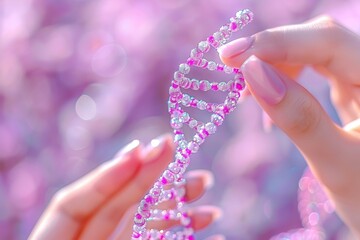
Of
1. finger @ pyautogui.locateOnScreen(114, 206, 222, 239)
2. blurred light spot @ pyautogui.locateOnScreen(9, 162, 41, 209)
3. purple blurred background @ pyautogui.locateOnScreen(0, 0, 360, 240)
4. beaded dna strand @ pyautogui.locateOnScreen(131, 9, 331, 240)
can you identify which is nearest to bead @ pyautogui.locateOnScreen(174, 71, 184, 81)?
beaded dna strand @ pyautogui.locateOnScreen(131, 9, 331, 240)

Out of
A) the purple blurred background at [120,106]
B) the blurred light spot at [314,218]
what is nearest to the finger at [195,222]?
the blurred light spot at [314,218]

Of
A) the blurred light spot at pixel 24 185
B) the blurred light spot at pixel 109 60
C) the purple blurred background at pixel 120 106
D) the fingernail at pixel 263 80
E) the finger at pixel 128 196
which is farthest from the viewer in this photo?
the blurred light spot at pixel 109 60

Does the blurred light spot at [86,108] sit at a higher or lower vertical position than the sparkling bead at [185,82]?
higher

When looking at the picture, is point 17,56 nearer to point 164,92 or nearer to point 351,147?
point 164,92

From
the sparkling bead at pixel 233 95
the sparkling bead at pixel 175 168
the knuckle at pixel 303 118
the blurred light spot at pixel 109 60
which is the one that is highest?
the blurred light spot at pixel 109 60

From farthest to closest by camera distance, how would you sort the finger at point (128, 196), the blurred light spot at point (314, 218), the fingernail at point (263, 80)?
the blurred light spot at point (314, 218) → the finger at point (128, 196) → the fingernail at point (263, 80)

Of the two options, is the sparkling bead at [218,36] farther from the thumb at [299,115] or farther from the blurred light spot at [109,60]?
the blurred light spot at [109,60]

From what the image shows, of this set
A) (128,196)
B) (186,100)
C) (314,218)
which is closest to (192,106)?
(186,100)
